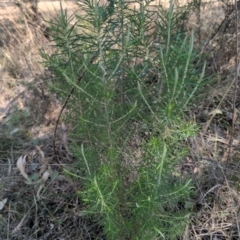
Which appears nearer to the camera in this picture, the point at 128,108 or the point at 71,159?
the point at 128,108

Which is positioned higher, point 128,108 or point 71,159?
point 128,108

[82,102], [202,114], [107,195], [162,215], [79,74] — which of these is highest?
[79,74]

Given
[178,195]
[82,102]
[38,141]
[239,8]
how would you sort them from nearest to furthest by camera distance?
[178,195] < [82,102] < [239,8] < [38,141]

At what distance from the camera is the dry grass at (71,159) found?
216 centimetres

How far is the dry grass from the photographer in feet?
7.09

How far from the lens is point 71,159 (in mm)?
2564

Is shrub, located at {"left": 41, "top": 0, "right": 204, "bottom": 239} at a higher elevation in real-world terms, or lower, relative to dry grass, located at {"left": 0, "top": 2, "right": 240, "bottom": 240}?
higher

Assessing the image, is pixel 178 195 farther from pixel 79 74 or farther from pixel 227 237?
pixel 227 237

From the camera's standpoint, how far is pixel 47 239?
2.25m

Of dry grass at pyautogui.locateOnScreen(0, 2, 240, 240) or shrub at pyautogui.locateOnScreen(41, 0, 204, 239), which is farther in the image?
dry grass at pyautogui.locateOnScreen(0, 2, 240, 240)

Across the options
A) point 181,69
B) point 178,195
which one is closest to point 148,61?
point 181,69

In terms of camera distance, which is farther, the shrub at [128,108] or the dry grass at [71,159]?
the dry grass at [71,159]

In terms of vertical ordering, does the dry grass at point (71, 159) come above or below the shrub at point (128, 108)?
below

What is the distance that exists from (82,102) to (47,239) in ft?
3.08
